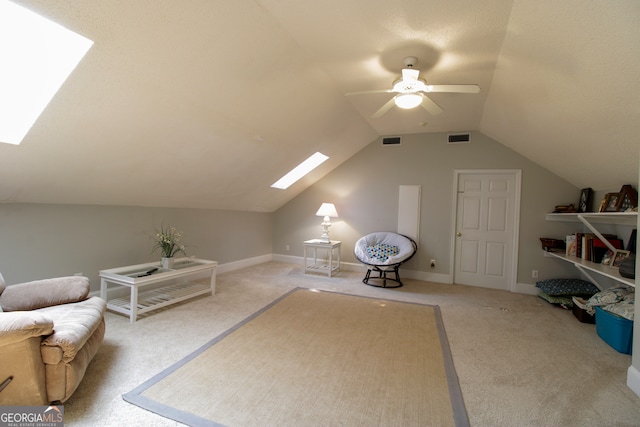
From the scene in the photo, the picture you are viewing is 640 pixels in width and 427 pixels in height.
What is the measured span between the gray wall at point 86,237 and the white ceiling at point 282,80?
185 mm

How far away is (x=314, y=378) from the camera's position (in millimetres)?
1968

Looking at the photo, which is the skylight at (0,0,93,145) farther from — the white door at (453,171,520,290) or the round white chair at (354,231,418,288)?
the white door at (453,171,520,290)

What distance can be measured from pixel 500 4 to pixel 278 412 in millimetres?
2890

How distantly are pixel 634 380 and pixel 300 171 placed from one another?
4558 millimetres

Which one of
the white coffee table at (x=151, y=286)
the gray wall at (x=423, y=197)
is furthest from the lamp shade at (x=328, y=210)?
the white coffee table at (x=151, y=286)

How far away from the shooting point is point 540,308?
3.54 m

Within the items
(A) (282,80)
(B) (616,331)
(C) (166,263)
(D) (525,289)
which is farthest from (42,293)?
(D) (525,289)

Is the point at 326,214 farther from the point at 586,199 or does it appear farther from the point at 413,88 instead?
the point at 586,199

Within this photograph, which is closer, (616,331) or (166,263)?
(616,331)

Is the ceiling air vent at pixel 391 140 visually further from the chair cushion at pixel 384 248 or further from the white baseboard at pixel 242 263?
the white baseboard at pixel 242 263

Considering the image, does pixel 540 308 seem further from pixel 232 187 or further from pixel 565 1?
pixel 232 187

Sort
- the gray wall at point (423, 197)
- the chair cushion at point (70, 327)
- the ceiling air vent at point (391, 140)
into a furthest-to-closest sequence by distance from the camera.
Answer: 1. the ceiling air vent at point (391, 140)
2. the gray wall at point (423, 197)
3. the chair cushion at point (70, 327)

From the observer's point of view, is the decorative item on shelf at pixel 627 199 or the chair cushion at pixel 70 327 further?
the decorative item on shelf at pixel 627 199

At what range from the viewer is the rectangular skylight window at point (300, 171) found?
4902 millimetres
